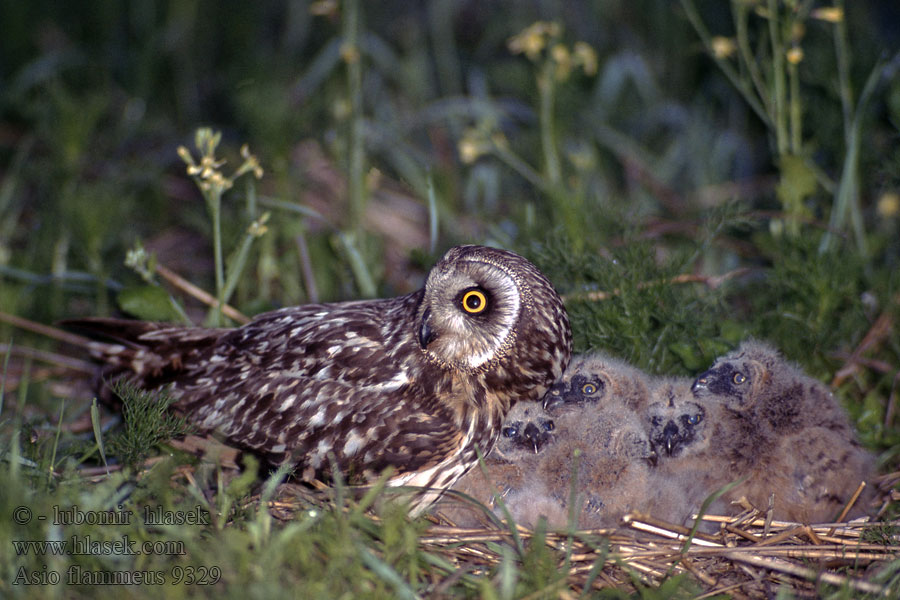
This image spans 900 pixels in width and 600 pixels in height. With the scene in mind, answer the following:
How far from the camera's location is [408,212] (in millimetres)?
6348

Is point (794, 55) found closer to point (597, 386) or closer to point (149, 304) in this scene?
point (597, 386)

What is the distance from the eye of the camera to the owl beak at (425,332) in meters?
3.12

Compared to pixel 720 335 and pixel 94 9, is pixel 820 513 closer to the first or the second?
pixel 720 335

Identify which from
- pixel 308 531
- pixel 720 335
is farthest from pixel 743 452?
pixel 308 531

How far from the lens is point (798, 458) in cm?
339

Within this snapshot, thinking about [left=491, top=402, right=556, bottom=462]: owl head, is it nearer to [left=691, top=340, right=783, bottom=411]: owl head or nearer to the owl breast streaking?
the owl breast streaking

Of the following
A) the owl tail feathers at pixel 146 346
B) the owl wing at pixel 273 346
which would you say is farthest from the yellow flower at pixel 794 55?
the owl tail feathers at pixel 146 346

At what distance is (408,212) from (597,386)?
333 centimetres

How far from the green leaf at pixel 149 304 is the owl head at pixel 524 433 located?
195cm

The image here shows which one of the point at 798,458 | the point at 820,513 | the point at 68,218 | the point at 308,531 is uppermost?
the point at 68,218

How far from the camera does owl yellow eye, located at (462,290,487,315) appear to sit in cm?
313

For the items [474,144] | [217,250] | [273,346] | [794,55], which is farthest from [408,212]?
[794,55]

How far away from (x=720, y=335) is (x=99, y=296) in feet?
12.4

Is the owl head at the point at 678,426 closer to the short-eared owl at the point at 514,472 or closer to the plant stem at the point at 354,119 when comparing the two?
the short-eared owl at the point at 514,472
